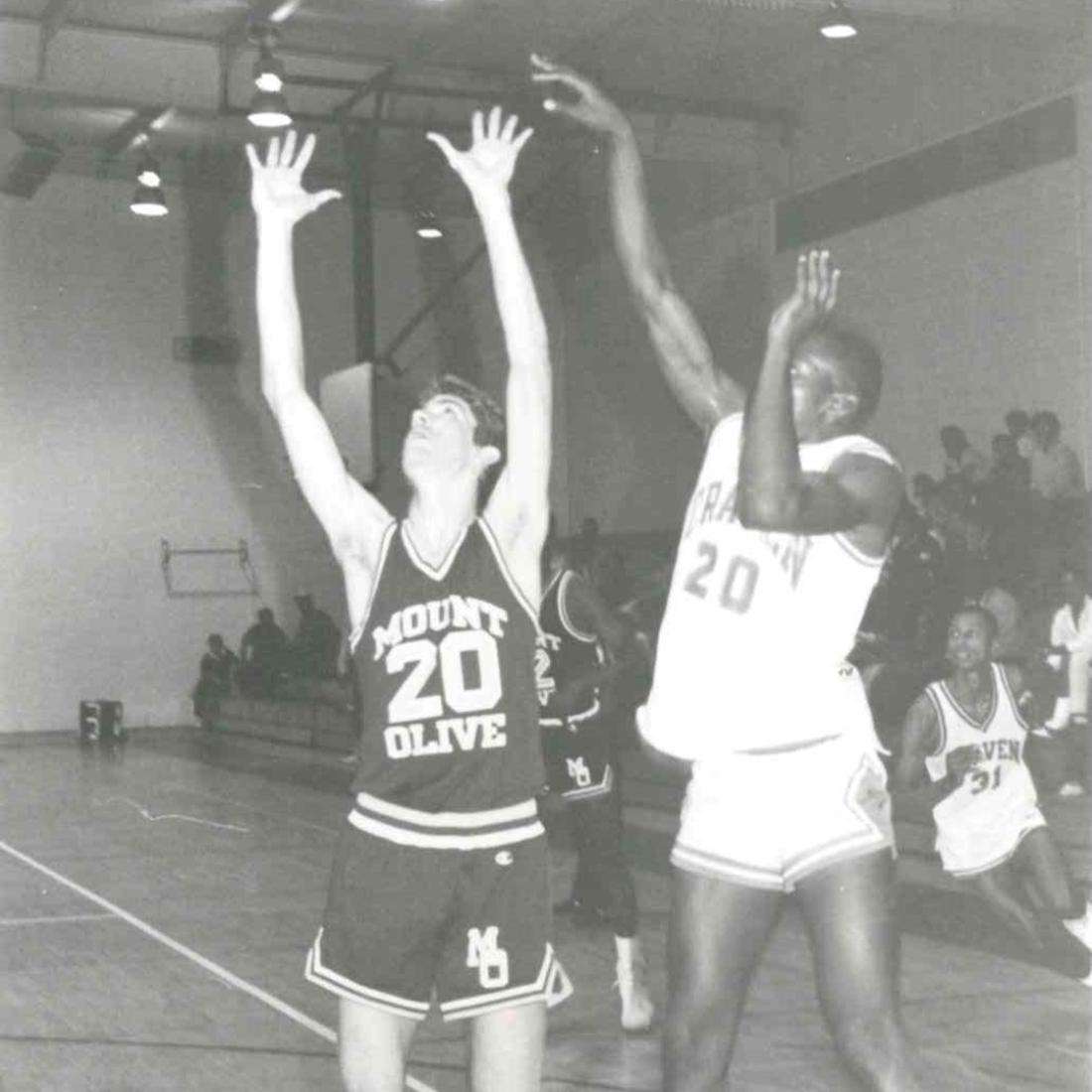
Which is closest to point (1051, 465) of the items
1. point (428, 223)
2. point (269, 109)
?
point (269, 109)

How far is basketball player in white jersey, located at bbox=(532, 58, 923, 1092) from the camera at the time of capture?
322 cm

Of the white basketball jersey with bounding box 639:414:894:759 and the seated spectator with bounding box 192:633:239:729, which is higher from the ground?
the white basketball jersey with bounding box 639:414:894:759

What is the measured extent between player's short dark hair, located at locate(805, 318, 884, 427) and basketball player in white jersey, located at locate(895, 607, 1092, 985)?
3951 mm

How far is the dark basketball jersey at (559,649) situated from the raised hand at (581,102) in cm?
284

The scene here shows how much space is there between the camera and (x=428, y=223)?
21516 mm

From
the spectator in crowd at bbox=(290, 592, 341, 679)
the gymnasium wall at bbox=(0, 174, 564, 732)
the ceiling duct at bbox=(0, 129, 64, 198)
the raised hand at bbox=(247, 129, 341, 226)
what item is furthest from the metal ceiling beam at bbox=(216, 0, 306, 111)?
the raised hand at bbox=(247, 129, 341, 226)

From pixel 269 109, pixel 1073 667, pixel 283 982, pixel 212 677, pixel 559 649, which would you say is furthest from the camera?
pixel 212 677

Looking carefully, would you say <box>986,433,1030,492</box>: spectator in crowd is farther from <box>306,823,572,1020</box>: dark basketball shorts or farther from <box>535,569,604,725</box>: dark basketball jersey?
<box>306,823,572,1020</box>: dark basketball shorts

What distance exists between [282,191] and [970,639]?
175 inches

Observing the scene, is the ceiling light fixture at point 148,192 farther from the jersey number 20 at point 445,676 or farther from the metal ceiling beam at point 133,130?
the jersey number 20 at point 445,676

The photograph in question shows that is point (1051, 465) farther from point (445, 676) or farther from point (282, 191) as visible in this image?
point (445, 676)

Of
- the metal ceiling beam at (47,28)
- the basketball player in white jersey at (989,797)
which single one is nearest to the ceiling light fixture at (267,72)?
the metal ceiling beam at (47,28)

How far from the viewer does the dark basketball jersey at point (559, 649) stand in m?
6.64

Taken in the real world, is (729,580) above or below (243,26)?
below
